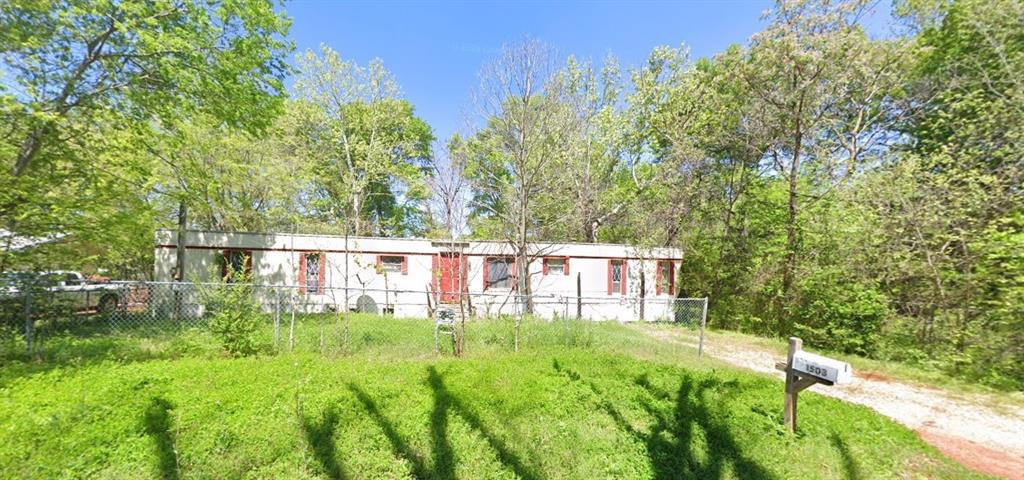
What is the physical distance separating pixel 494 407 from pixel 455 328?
8.45 feet

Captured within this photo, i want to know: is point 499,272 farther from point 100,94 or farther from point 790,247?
point 100,94

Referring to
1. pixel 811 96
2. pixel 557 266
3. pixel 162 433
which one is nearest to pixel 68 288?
pixel 162 433

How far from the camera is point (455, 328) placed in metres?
6.40

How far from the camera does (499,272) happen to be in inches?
526

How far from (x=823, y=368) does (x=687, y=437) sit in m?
1.45

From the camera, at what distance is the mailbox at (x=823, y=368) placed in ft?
10.5

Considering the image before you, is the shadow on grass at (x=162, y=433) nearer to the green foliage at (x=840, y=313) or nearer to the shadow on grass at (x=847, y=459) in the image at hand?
the shadow on grass at (x=847, y=459)

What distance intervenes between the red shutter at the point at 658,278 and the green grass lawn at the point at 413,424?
29.3ft

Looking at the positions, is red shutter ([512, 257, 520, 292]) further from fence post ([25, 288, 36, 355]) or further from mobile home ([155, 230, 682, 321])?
fence post ([25, 288, 36, 355])

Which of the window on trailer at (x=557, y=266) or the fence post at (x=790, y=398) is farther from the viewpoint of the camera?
the window on trailer at (x=557, y=266)

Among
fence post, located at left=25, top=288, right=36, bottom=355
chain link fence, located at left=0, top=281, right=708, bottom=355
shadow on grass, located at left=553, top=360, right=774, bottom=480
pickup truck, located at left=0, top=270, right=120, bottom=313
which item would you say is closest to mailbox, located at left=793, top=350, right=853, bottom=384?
shadow on grass, located at left=553, top=360, right=774, bottom=480

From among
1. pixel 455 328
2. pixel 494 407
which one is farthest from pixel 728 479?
pixel 455 328

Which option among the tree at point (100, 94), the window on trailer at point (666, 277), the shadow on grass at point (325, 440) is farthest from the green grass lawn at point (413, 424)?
the window on trailer at point (666, 277)

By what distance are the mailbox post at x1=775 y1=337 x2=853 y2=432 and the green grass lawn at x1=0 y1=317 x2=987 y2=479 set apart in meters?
0.20
